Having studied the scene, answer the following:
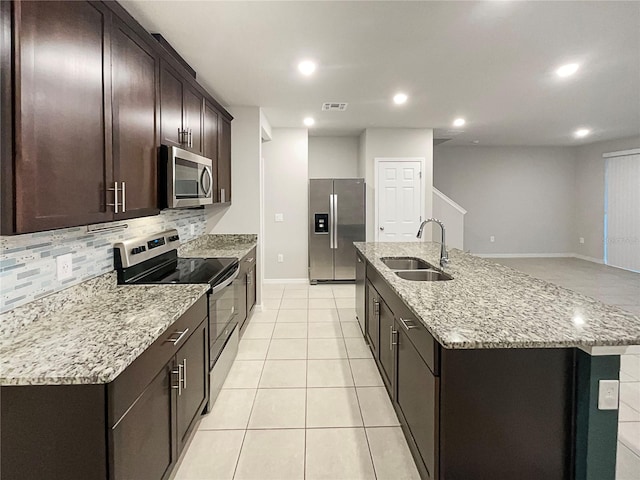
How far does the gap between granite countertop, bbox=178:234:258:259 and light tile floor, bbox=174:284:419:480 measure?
89cm

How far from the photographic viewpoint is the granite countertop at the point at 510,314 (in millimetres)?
1336

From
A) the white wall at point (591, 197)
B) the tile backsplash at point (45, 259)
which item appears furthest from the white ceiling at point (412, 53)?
the white wall at point (591, 197)

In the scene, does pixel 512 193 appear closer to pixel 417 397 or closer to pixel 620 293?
pixel 620 293

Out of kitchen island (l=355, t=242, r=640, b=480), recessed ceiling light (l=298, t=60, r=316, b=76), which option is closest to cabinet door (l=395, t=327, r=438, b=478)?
kitchen island (l=355, t=242, r=640, b=480)

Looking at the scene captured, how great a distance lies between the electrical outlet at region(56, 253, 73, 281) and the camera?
1775 mm

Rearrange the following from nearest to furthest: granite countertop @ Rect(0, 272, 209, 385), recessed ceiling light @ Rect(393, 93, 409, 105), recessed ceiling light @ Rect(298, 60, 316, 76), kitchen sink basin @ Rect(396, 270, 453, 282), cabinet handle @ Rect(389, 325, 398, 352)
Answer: granite countertop @ Rect(0, 272, 209, 385) < cabinet handle @ Rect(389, 325, 398, 352) < kitchen sink basin @ Rect(396, 270, 453, 282) < recessed ceiling light @ Rect(298, 60, 316, 76) < recessed ceiling light @ Rect(393, 93, 409, 105)

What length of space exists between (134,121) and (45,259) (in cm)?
84

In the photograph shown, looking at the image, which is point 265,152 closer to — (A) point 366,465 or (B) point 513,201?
(A) point 366,465

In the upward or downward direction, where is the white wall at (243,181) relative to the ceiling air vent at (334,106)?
downward

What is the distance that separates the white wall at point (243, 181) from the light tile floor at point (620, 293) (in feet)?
12.2

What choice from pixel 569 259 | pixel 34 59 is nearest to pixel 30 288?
pixel 34 59

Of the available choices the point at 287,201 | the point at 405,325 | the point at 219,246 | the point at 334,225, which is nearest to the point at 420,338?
the point at 405,325

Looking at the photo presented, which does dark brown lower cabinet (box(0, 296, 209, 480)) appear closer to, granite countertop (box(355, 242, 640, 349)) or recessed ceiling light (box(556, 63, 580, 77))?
granite countertop (box(355, 242, 640, 349))

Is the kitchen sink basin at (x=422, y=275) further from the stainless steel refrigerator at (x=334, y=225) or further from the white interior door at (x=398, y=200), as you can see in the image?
the white interior door at (x=398, y=200)
